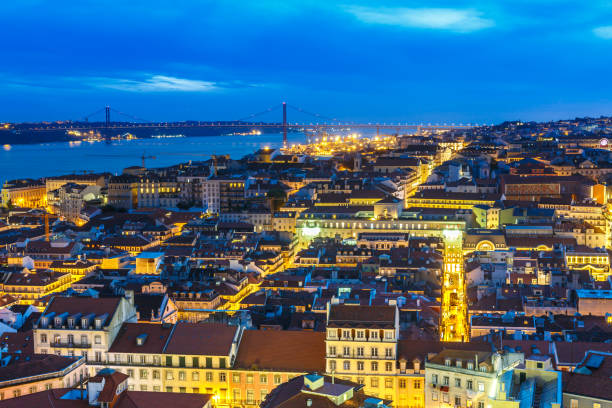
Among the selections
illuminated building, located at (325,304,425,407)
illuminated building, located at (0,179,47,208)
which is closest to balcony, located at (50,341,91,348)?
illuminated building, located at (325,304,425,407)

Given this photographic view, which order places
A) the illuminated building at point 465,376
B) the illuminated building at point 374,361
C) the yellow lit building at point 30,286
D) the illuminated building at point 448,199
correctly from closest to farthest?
1. the illuminated building at point 465,376
2. the illuminated building at point 374,361
3. the yellow lit building at point 30,286
4. the illuminated building at point 448,199

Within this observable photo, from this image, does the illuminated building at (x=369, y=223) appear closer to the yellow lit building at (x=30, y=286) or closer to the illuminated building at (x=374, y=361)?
the yellow lit building at (x=30, y=286)

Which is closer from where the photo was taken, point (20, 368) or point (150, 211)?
point (20, 368)

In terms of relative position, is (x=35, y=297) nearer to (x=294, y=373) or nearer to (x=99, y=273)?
(x=99, y=273)

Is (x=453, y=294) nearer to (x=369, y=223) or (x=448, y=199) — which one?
(x=369, y=223)

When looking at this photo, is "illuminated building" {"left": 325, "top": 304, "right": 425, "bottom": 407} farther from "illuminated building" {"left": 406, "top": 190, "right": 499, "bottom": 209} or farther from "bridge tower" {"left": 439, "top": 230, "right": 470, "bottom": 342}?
"illuminated building" {"left": 406, "top": 190, "right": 499, "bottom": 209}

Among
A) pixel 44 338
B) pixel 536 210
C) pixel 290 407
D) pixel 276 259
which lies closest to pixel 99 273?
pixel 276 259

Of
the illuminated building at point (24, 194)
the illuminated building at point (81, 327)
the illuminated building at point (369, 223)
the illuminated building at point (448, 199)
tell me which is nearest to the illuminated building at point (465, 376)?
the illuminated building at point (81, 327)
